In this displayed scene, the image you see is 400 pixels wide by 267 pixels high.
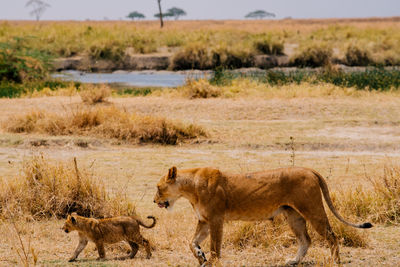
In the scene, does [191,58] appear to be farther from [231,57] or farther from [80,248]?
[80,248]

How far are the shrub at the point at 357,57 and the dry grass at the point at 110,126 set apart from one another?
1043 inches

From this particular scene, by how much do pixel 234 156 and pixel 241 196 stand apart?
7.52 m

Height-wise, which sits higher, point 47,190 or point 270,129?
point 47,190

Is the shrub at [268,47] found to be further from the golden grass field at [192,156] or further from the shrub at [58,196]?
the shrub at [58,196]

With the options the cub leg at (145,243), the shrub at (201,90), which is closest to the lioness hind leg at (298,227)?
the cub leg at (145,243)

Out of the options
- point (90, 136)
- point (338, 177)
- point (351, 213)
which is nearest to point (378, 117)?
point (338, 177)

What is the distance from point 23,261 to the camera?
6.30 metres

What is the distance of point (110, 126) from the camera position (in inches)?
625

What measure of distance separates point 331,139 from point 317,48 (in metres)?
26.1

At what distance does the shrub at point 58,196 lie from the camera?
8673 millimetres

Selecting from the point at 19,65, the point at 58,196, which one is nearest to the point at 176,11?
the point at 19,65

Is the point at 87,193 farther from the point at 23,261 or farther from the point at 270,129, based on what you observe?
the point at 270,129

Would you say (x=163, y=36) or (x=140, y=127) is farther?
(x=163, y=36)

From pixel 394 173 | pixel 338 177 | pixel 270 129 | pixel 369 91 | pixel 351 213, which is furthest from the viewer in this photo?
pixel 369 91
